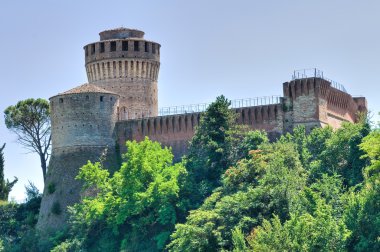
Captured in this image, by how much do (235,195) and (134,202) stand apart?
10.9 m

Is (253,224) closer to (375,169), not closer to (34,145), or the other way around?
(375,169)

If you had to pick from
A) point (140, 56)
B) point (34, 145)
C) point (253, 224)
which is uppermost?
point (140, 56)

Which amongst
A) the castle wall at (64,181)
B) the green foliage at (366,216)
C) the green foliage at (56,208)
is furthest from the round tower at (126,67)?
the green foliage at (366,216)

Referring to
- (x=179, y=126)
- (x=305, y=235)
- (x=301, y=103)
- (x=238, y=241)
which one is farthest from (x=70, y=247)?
(x=305, y=235)

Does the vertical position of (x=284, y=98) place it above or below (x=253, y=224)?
above

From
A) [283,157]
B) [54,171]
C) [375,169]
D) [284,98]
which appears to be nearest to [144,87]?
[54,171]

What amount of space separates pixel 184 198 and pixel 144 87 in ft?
59.5

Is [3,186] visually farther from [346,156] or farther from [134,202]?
[346,156]

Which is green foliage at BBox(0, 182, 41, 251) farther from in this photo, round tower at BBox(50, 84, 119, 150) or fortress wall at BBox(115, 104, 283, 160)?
fortress wall at BBox(115, 104, 283, 160)

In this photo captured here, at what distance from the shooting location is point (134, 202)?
72375mm

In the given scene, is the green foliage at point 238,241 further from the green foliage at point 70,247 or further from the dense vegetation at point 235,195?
the green foliage at point 70,247

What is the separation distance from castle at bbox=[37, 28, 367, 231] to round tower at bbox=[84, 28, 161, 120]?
7 centimetres

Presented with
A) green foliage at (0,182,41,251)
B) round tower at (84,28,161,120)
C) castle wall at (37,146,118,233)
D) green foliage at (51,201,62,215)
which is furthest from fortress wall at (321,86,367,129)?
green foliage at (0,182,41,251)

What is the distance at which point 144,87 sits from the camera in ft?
285
